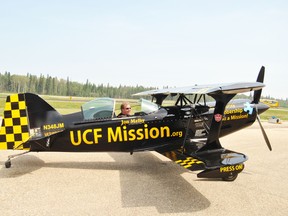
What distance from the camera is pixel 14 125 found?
23.0ft

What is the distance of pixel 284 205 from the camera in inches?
202

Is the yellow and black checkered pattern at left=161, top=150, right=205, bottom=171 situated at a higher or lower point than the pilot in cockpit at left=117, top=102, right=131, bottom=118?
lower

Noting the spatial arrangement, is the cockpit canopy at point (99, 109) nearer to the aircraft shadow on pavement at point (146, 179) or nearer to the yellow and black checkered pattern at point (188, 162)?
the aircraft shadow on pavement at point (146, 179)

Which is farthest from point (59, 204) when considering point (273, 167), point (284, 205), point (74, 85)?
point (74, 85)

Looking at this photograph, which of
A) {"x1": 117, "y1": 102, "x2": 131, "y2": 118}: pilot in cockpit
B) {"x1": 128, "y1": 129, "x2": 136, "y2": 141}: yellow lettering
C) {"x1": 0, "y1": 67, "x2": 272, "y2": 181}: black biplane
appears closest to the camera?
{"x1": 0, "y1": 67, "x2": 272, "y2": 181}: black biplane

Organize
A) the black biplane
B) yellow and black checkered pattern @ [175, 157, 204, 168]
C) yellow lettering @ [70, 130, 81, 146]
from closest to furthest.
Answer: yellow and black checkered pattern @ [175, 157, 204, 168], the black biplane, yellow lettering @ [70, 130, 81, 146]

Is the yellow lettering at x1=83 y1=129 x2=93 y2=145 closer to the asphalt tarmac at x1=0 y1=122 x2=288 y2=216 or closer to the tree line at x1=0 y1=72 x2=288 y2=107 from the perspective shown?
the asphalt tarmac at x1=0 y1=122 x2=288 y2=216

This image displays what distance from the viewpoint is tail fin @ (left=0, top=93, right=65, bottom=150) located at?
6.94 meters

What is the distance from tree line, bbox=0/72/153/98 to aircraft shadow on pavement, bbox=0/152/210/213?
136 metres

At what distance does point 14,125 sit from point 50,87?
149 meters

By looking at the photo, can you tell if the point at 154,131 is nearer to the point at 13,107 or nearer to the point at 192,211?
the point at 192,211

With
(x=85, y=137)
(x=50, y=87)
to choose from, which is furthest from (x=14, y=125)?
(x=50, y=87)

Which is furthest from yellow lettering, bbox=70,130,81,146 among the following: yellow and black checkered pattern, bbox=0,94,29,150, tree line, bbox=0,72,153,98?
tree line, bbox=0,72,153,98

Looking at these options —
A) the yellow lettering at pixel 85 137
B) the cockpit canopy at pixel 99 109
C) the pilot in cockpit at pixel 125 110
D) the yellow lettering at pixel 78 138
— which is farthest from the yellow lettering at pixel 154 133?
the yellow lettering at pixel 78 138
